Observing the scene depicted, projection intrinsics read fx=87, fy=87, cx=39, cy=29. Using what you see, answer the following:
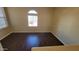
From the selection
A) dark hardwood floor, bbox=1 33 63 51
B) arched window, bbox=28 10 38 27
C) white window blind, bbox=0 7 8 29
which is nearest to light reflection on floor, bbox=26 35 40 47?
dark hardwood floor, bbox=1 33 63 51

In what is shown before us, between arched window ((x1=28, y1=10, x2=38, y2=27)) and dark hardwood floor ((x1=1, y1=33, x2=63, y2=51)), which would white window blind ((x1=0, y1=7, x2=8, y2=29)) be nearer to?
dark hardwood floor ((x1=1, y1=33, x2=63, y2=51))

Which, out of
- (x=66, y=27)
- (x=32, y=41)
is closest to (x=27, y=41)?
(x=32, y=41)

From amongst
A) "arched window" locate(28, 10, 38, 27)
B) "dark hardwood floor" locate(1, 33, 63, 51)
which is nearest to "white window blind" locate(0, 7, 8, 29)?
"dark hardwood floor" locate(1, 33, 63, 51)

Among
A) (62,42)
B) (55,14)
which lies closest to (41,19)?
(55,14)

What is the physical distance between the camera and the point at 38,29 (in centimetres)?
81

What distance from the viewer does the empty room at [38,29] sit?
74 cm

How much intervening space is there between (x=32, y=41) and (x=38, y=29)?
124 mm

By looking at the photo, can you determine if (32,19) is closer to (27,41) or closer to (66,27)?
(27,41)

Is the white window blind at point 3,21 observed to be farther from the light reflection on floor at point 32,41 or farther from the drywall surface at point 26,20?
the light reflection on floor at point 32,41

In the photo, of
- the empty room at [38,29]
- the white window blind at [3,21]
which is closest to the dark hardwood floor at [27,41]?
the empty room at [38,29]

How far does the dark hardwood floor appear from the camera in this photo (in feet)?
2.45

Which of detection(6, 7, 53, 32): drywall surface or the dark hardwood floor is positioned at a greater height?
detection(6, 7, 53, 32): drywall surface
